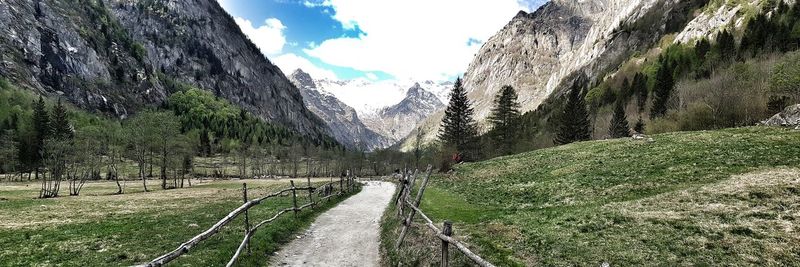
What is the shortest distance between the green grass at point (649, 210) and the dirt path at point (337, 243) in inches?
53.3

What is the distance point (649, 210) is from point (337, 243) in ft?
53.5

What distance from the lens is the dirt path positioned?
19.8 metres

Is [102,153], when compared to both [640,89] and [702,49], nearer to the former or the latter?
[640,89]

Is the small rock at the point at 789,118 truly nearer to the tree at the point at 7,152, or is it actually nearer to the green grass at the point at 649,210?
the green grass at the point at 649,210

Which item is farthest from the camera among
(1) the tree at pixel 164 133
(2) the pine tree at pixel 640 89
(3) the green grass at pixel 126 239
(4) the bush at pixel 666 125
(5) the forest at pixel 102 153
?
(2) the pine tree at pixel 640 89

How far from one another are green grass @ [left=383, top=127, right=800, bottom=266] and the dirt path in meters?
1.35

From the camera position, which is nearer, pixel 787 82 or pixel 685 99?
pixel 787 82

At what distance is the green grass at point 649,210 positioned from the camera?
15539 millimetres

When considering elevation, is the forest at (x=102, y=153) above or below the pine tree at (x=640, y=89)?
below

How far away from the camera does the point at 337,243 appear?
23.7 metres

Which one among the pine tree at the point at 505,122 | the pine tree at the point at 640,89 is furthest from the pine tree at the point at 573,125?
the pine tree at the point at 640,89

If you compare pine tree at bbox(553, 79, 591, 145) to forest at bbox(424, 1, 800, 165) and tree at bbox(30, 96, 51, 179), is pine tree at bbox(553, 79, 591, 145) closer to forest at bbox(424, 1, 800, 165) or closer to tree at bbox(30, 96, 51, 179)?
forest at bbox(424, 1, 800, 165)

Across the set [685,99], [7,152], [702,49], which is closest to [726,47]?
[702,49]

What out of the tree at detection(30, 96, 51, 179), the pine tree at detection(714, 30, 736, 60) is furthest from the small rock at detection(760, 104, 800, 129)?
the tree at detection(30, 96, 51, 179)
